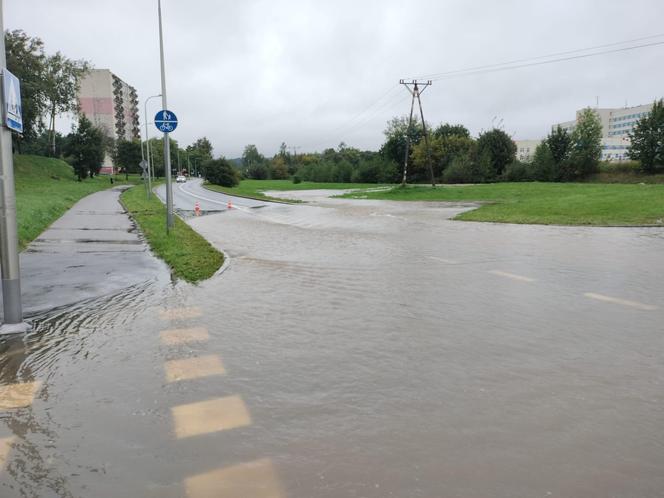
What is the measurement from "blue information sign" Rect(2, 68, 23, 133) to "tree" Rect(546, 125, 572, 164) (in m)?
57.6

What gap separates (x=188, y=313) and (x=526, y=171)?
179 feet

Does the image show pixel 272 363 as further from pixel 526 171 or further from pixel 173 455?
pixel 526 171

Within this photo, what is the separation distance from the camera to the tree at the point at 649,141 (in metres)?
50.1

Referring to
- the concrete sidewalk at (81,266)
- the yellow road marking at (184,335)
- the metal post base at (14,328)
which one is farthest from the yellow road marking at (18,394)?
the concrete sidewalk at (81,266)

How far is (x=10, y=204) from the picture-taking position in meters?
6.00

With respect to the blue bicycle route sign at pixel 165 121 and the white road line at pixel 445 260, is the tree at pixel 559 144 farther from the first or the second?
the white road line at pixel 445 260

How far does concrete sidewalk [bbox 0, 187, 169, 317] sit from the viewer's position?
7.91 meters

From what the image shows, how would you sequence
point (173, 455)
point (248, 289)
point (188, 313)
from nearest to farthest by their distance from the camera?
point (173, 455) < point (188, 313) < point (248, 289)

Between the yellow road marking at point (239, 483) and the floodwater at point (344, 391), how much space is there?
0.04 feet

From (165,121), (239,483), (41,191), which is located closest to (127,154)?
(41,191)

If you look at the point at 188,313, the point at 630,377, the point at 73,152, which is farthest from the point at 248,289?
the point at 73,152

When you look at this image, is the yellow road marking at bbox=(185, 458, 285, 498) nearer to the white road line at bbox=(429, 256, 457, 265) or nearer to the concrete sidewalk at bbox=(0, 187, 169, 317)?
the concrete sidewalk at bbox=(0, 187, 169, 317)

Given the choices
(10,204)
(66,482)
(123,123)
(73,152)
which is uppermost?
(123,123)

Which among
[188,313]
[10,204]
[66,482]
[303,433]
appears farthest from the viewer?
[188,313]
